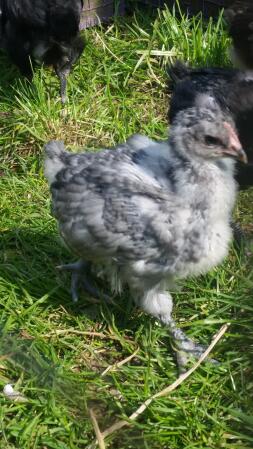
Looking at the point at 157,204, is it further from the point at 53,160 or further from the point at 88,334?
the point at 88,334

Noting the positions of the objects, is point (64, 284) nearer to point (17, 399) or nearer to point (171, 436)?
point (17, 399)

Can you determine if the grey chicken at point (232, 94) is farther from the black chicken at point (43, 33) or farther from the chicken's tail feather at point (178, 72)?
the black chicken at point (43, 33)

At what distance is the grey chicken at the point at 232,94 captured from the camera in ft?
8.96

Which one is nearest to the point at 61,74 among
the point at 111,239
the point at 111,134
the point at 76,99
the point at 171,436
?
the point at 76,99

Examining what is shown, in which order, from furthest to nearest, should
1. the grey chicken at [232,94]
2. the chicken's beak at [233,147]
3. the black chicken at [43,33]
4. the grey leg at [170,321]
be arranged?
the black chicken at [43,33] < the grey chicken at [232,94] < the grey leg at [170,321] < the chicken's beak at [233,147]

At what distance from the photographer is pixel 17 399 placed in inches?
94.4

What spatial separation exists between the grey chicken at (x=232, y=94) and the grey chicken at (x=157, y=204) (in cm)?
41

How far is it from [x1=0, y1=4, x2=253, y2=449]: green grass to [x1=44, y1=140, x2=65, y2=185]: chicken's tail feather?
0.50 meters

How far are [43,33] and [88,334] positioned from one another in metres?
1.79

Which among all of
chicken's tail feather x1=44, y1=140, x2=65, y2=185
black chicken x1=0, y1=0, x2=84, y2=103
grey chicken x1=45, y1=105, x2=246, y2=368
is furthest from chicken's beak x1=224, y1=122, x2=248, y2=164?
black chicken x1=0, y1=0, x2=84, y2=103

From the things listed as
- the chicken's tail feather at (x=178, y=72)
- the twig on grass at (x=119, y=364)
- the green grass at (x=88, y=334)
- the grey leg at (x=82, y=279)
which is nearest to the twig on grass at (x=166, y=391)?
the green grass at (x=88, y=334)

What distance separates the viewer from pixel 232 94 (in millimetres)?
2795

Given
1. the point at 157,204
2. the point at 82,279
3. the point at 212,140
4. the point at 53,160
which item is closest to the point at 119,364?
the point at 82,279

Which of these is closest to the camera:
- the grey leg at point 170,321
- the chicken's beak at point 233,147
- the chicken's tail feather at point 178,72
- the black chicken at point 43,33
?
the chicken's beak at point 233,147
